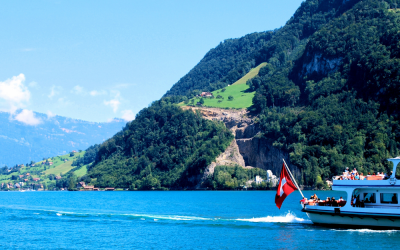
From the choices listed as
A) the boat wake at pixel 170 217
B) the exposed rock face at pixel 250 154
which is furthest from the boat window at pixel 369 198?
the exposed rock face at pixel 250 154

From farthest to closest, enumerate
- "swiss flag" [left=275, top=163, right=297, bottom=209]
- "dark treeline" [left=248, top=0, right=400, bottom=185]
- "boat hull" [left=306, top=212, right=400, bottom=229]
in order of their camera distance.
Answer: "dark treeline" [left=248, top=0, right=400, bottom=185] → "swiss flag" [left=275, top=163, right=297, bottom=209] → "boat hull" [left=306, top=212, right=400, bottom=229]

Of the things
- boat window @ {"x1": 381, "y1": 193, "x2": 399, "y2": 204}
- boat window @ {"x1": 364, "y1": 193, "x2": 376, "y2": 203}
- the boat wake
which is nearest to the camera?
boat window @ {"x1": 381, "y1": 193, "x2": 399, "y2": 204}

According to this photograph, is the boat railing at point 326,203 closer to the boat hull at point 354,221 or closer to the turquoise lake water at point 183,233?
the boat hull at point 354,221

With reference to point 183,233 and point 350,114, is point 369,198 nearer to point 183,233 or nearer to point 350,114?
point 183,233

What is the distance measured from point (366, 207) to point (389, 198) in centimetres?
242

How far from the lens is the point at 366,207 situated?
51.1m

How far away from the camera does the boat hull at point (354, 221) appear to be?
49.8 meters

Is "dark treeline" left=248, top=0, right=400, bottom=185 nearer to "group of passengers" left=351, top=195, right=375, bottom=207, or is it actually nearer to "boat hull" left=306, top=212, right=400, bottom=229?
"boat hull" left=306, top=212, right=400, bottom=229

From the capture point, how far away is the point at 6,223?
6644 centimetres

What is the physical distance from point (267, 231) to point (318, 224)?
5946 millimetres

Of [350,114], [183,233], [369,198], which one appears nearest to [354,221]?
[369,198]

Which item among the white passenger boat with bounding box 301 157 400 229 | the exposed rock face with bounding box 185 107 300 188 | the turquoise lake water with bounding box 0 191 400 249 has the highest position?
the exposed rock face with bounding box 185 107 300 188

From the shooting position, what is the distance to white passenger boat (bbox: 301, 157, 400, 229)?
49481 mm

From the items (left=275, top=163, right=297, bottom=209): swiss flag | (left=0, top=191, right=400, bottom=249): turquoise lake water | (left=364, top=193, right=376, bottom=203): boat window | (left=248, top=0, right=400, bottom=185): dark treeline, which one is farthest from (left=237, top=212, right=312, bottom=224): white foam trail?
(left=248, top=0, right=400, bottom=185): dark treeline
